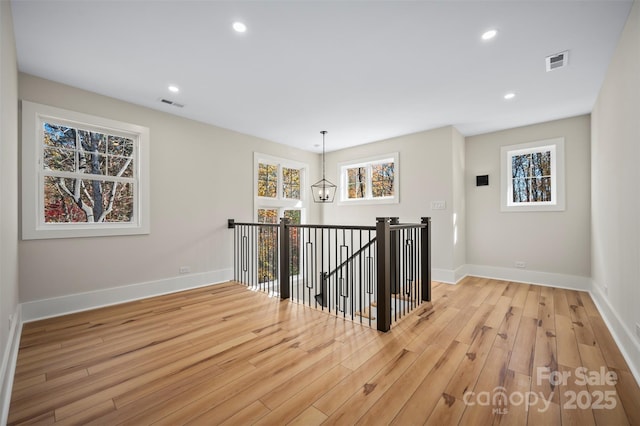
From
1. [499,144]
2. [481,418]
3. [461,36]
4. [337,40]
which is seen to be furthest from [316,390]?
[499,144]

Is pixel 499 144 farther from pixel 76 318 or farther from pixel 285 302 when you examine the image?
pixel 76 318

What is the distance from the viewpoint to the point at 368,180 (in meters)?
5.72

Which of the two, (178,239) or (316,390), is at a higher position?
(178,239)

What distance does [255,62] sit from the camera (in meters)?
2.71

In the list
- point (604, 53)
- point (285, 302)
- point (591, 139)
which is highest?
point (604, 53)

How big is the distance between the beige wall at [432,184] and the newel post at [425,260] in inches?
49.2

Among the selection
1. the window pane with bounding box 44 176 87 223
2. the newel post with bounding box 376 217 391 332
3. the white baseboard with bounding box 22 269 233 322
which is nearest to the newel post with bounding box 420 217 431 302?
the newel post with bounding box 376 217 391 332

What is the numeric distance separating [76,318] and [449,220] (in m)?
5.23

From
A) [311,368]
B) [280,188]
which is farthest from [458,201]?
[311,368]

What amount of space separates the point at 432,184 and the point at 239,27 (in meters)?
3.83

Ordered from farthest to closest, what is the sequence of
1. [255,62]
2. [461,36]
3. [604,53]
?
[255,62], [604,53], [461,36]

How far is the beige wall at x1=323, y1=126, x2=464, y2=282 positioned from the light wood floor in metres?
1.56

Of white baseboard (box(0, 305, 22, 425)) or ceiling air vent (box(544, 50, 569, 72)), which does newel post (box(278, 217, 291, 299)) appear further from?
ceiling air vent (box(544, 50, 569, 72))

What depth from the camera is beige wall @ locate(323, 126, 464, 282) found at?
15.0ft
